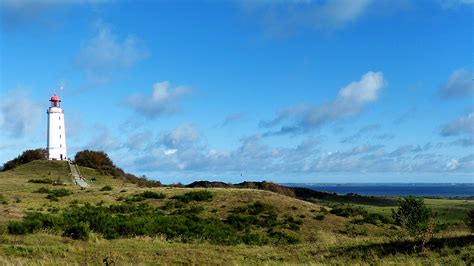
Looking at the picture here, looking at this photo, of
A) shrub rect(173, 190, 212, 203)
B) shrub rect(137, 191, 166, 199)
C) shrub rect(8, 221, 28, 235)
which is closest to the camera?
shrub rect(8, 221, 28, 235)

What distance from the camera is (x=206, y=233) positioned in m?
30.1

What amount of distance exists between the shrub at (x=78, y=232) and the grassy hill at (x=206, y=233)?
354mm

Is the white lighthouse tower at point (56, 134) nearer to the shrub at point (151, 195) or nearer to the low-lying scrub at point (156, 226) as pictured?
the shrub at point (151, 195)

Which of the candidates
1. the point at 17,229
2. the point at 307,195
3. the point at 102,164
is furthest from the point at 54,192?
the point at 307,195

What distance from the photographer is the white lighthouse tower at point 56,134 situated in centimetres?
8738

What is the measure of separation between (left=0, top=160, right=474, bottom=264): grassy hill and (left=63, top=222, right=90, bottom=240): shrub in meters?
0.35

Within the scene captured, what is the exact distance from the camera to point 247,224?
36.4m

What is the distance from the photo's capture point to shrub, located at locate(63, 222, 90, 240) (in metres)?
26.2

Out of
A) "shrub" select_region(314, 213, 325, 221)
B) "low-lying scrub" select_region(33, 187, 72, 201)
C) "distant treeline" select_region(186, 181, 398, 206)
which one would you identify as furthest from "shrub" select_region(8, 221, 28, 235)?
"distant treeline" select_region(186, 181, 398, 206)

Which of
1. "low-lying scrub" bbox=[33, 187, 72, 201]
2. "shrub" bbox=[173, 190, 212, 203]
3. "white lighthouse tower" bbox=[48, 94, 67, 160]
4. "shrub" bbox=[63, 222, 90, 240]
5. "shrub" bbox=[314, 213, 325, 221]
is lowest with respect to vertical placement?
"shrub" bbox=[314, 213, 325, 221]

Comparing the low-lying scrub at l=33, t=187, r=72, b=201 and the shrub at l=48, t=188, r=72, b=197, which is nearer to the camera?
the low-lying scrub at l=33, t=187, r=72, b=201

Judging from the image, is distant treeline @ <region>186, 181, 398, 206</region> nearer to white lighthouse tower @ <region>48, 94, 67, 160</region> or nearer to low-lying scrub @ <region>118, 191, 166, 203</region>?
white lighthouse tower @ <region>48, 94, 67, 160</region>

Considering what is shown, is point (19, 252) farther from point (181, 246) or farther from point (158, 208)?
point (158, 208)

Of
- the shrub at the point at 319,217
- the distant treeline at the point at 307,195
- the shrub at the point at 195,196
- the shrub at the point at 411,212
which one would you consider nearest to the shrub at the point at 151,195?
the shrub at the point at 195,196
